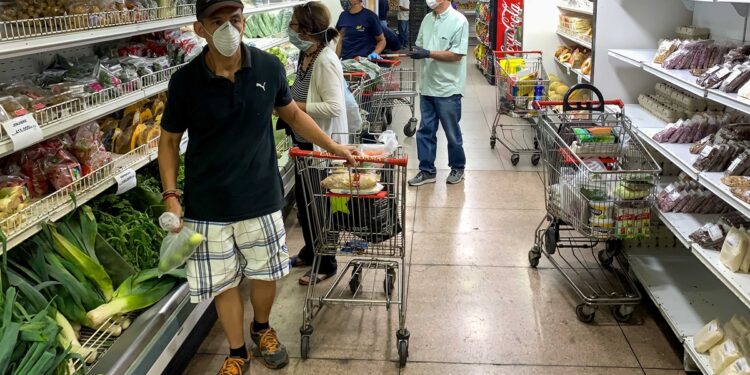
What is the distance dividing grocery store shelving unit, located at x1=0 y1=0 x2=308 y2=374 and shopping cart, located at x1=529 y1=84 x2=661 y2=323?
6.75 ft

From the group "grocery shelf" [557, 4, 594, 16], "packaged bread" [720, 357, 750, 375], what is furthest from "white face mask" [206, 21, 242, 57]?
"grocery shelf" [557, 4, 594, 16]

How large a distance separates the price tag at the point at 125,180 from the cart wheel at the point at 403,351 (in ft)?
4.91

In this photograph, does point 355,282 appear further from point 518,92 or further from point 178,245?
point 518,92

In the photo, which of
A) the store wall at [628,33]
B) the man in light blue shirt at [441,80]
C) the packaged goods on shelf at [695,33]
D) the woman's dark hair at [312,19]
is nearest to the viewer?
the woman's dark hair at [312,19]

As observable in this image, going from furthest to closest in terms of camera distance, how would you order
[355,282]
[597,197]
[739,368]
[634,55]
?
[634,55], [355,282], [597,197], [739,368]

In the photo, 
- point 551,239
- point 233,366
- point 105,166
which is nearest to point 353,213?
point 233,366

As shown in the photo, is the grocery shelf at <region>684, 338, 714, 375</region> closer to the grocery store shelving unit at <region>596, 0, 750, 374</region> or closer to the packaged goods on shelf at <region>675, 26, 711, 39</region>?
the grocery store shelving unit at <region>596, 0, 750, 374</region>

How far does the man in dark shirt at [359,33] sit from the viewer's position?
670cm

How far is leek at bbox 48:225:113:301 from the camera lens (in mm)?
2520

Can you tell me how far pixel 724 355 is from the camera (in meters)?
2.60

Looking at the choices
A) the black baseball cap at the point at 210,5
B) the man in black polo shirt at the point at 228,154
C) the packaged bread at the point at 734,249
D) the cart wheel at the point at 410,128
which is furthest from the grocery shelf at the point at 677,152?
the cart wheel at the point at 410,128

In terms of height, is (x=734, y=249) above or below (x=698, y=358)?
above

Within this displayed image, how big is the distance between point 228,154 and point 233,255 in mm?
481

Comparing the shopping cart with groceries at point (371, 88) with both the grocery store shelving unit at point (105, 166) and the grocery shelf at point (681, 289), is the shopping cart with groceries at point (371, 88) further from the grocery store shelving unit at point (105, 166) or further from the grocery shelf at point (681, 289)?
the grocery shelf at point (681, 289)
